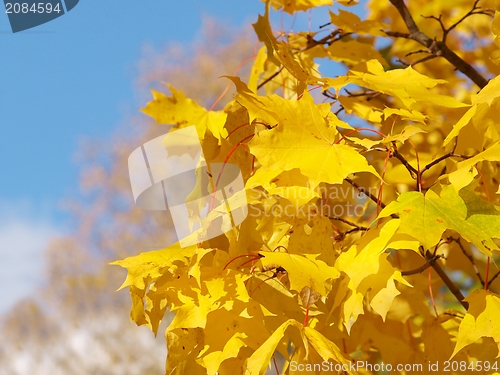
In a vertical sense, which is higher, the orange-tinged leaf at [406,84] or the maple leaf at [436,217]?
the orange-tinged leaf at [406,84]

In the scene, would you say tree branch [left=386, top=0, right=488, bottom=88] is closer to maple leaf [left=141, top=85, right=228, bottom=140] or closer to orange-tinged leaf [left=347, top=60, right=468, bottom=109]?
orange-tinged leaf [left=347, top=60, right=468, bottom=109]


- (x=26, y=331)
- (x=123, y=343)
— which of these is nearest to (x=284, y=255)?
(x=123, y=343)

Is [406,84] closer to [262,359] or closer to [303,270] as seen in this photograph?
Answer: [303,270]

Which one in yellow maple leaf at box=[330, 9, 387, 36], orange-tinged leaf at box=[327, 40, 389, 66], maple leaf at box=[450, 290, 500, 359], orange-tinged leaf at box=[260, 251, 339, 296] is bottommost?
maple leaf at box=[450, 290, 500, 359]

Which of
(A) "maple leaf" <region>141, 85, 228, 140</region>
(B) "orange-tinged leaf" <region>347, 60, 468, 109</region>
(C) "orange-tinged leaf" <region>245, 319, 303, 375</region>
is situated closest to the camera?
(C) "orange-tinged leaf" <region>245, 319, 303, 375</region>

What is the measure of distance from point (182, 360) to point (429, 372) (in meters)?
0.39

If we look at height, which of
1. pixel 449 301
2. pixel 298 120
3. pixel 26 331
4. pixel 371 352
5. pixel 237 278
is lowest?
pixel 26 331

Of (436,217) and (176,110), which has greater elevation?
(176,110)

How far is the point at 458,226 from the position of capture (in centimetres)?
52

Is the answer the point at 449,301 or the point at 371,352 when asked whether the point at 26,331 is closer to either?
the point at 449,301

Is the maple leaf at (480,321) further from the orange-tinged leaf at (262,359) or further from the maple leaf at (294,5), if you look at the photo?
the maple leaf at (294,5)

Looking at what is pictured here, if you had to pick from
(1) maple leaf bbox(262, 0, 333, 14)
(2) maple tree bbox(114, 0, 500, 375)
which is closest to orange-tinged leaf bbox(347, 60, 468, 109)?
(2) maple tree bbox(114, 0, 500, 375)

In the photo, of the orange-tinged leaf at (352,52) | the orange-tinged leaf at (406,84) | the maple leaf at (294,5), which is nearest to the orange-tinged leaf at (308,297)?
the orange-tinged leaf at (406,84)

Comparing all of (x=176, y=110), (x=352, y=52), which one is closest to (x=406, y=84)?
(x=352, y=52)
